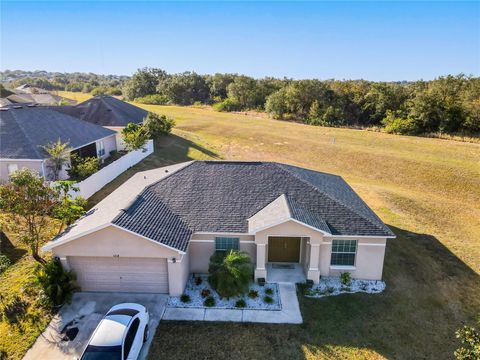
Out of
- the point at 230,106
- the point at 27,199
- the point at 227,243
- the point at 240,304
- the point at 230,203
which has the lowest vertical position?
the point at 240,304

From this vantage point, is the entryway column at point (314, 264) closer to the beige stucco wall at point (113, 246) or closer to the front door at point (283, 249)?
the front door at point (283, 249)

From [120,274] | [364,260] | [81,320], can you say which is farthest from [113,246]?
[364,260]

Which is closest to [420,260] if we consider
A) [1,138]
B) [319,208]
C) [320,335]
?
[319,208]

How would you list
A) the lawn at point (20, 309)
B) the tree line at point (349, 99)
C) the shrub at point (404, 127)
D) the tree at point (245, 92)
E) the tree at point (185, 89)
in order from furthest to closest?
the tree at point (185, 89) → the tree at point (245, 92) → the shrub at point (404, 127) → the tree line at point (349, 99) → the lawn at point (20, 309)

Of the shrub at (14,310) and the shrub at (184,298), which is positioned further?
the shrub at (184,298)

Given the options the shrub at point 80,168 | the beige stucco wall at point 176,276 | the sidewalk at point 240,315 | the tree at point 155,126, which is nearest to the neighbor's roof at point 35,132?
the shrub at point 80,168

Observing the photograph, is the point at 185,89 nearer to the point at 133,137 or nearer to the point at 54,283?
the point at 133,137

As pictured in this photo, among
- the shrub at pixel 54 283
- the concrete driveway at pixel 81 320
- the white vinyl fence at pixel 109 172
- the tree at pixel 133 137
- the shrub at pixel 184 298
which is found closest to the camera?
the concrete driveway at pixel 81 320

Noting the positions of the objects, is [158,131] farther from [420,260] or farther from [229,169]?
[420,260]
